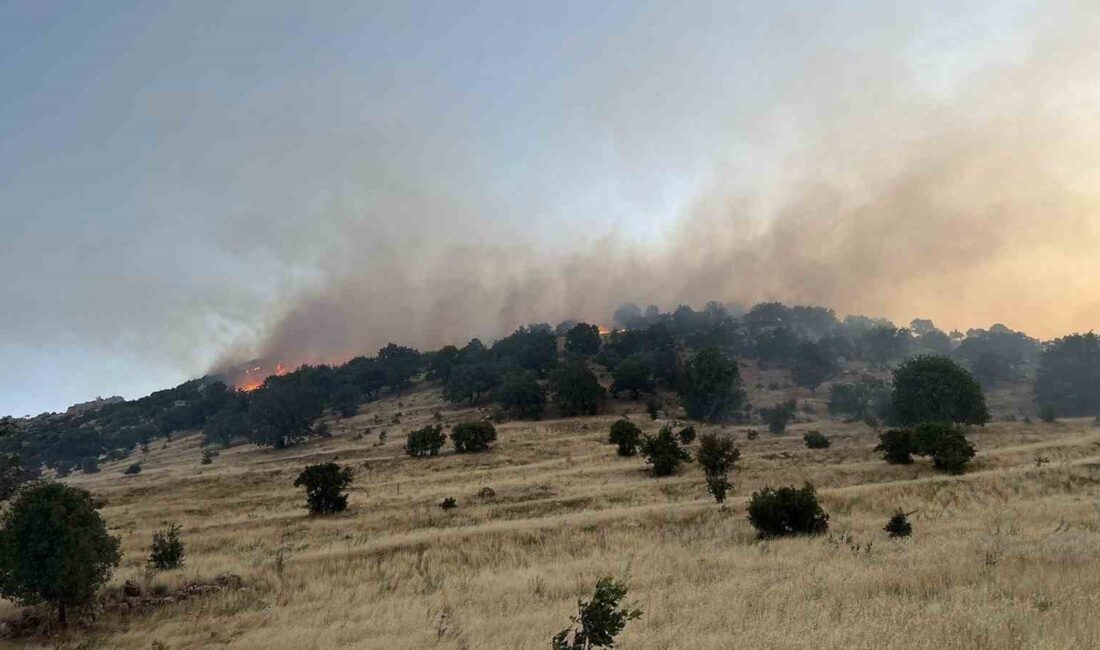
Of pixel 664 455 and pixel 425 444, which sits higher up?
pixel 425 444

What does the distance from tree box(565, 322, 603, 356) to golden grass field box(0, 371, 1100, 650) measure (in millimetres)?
77611

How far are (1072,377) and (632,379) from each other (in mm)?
68477

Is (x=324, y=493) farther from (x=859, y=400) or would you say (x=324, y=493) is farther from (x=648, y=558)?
(x=859, y=400)

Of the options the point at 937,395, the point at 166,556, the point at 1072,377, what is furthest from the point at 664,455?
the point at 1072,377

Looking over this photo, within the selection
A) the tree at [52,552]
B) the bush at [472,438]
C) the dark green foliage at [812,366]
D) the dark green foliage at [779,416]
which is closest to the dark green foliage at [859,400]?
the dark green foliage at [779,416]

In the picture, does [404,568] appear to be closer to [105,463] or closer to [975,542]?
[975,542]

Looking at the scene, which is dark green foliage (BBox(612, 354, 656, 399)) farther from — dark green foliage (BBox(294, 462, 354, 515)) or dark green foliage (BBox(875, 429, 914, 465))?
dark green foliage (BBox(294, 462, 354, 515))

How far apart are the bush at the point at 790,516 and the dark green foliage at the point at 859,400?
67219mm

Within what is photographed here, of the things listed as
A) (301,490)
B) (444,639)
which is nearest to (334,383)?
(301,490)

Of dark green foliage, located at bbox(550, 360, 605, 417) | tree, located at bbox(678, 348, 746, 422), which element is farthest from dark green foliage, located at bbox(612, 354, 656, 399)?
tree, located at bbox(678, 348, 746, 422)

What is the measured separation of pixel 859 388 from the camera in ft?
297

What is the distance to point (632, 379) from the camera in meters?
89.9

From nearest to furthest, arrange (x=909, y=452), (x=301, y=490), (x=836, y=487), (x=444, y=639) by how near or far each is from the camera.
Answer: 1. (x=444, y=639)
2. (x=836, y=487)
3. (x=909, y=452)
4. (x=301, y=490)

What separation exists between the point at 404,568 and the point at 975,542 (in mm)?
17881
